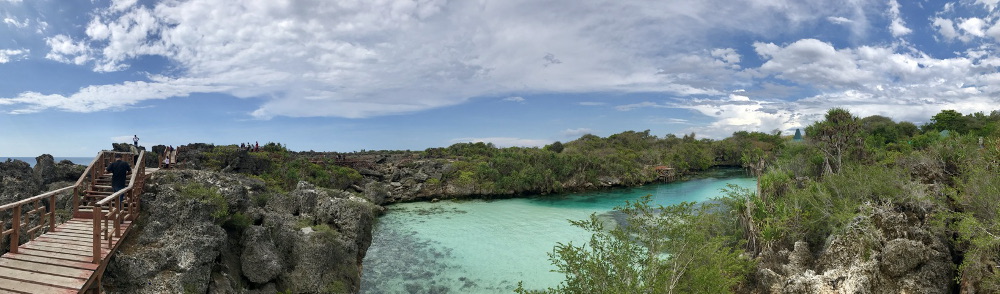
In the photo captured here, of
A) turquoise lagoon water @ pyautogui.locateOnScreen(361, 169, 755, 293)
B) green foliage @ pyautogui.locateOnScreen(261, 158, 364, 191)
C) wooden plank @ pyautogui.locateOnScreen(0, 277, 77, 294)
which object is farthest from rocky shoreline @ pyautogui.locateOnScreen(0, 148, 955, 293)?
green foliage @ pyautogui.locateOnScreen(261, 158, 364, 191)

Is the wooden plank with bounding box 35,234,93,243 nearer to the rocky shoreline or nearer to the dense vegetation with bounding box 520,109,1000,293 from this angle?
the rocky shoreline

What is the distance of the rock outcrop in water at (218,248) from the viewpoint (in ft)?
29.1

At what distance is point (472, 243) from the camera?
26.9 m

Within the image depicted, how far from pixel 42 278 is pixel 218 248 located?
9.89 ft

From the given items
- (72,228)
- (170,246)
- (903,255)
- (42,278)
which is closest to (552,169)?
(903,255)

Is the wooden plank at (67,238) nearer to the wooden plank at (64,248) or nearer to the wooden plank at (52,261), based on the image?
the wooden plank at (64,248)

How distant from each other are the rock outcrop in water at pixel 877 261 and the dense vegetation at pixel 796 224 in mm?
221

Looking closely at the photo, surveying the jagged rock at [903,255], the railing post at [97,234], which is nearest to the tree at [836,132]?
the jagged rock at [903,255]

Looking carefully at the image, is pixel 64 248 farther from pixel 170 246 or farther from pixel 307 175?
pixel 307 175

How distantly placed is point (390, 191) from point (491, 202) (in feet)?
37.6

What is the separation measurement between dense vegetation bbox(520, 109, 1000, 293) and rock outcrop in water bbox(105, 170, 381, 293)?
7.84 m

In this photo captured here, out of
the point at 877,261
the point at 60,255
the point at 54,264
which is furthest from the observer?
the point at 877,261

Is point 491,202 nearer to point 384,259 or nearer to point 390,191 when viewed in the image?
point 390,191

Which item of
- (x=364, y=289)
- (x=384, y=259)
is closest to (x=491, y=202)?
(x=384, y=259)
